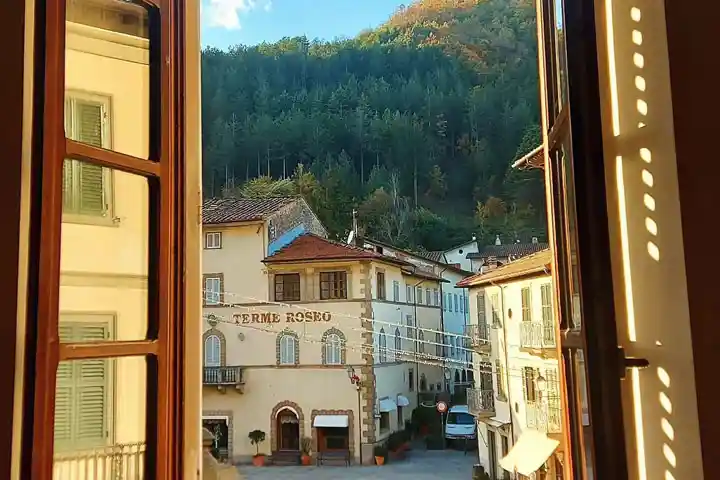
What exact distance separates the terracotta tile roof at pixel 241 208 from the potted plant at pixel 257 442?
5.47 ft

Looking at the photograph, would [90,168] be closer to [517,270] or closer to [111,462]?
[111,462]

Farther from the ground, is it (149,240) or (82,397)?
(149,240)

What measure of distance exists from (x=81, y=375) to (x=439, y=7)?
6.04 m

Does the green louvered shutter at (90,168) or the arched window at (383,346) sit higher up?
the green louvered shutter at (90,168)

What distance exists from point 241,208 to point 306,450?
1966 mm

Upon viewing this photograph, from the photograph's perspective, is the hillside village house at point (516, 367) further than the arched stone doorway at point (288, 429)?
No

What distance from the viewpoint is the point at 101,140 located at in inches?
33.6

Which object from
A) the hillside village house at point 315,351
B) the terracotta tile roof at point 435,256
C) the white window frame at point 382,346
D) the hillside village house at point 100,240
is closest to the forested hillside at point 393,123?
the terracotta tile roof at point 435,256

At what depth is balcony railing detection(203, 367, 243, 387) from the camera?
496 cm

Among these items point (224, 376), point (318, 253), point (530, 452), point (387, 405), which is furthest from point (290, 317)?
point (530, 452)

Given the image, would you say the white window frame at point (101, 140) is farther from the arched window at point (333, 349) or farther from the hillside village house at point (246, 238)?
the arched window at point (333, 349)

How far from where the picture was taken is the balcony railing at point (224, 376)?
4961mm

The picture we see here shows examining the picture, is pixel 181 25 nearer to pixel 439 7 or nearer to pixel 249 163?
pixel 249 163

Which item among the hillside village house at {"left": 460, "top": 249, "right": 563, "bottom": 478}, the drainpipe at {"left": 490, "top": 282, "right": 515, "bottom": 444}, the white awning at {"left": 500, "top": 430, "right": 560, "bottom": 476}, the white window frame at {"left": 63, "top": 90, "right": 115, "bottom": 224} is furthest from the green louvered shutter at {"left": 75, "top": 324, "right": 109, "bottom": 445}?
the drainpipe at {"left": 490, "top": 282, "right": 515, "bottom": 444}
